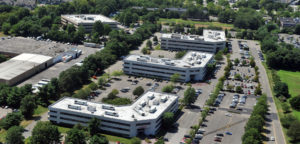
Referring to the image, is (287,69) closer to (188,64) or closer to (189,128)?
(188,64)

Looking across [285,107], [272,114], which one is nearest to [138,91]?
[272,114]

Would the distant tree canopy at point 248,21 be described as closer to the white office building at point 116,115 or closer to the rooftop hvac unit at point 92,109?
the white office building at point 116,115

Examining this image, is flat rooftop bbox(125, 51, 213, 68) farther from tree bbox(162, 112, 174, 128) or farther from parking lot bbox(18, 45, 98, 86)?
tree bbox(162, 112, 174, 128)

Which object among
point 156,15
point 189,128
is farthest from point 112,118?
point 156,15

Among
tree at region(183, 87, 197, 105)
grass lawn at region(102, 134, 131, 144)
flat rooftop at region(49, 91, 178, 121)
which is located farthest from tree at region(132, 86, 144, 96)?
grass lawn at region(102, 134, 131, 144)

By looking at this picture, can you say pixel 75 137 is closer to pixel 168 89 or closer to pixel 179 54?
pixel 168 89

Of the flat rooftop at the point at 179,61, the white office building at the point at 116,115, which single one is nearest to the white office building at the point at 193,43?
the flat rooftop at the point at 179,61
